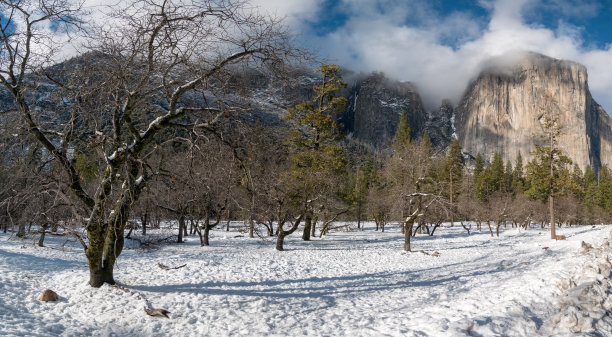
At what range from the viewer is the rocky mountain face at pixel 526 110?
334 ft

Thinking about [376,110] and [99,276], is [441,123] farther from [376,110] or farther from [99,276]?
[99,276]

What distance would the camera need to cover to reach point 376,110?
4695 inches

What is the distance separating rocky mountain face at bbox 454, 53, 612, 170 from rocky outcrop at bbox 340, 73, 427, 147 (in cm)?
1934

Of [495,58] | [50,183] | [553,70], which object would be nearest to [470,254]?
[50,183]

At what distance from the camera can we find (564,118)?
98.2 metres

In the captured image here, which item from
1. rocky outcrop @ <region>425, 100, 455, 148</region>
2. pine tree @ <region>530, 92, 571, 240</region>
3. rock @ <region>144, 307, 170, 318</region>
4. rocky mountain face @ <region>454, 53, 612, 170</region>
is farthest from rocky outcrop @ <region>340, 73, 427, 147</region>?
rock @ <region>144, 307, 170, 318</region>

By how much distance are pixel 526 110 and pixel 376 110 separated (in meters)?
45.2

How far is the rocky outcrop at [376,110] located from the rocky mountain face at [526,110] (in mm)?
19339

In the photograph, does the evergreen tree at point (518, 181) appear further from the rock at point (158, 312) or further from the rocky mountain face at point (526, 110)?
the rock at point (158, 312)

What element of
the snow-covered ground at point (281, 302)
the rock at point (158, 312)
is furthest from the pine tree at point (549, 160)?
the rock at point (158, 312)

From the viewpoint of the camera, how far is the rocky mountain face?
102 metres

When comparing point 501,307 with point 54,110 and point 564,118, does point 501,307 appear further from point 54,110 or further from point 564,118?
point 564,118

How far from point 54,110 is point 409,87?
141 metres

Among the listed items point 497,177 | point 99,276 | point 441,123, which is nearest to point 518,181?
point 497,177
